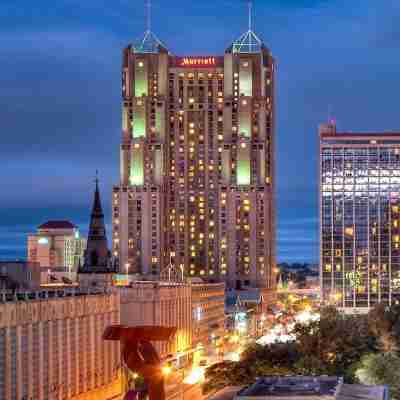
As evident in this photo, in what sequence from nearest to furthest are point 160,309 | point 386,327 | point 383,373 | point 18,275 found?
point 383,373
point 18,275
point 386,327
point 160,309

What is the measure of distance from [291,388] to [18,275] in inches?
2865

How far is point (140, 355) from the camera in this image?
60750 mm

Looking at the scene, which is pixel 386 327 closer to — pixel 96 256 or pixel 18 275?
pixel 18 275

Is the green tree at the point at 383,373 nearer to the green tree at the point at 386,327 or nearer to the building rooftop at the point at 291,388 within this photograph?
the building rooftop at the point at 291,388

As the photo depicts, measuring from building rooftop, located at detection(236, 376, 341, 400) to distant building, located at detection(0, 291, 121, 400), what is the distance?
19212 millimetres

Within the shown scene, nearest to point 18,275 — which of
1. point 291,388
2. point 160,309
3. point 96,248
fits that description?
point 160,309

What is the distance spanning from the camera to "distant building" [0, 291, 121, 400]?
9075 centimetres

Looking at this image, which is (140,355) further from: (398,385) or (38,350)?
(398,385)

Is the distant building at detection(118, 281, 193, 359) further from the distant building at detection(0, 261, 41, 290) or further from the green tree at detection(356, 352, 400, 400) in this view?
the green tree at detection(356, 352, 400, 400)

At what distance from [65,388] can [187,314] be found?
74.8 metres

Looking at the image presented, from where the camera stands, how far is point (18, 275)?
14438cm

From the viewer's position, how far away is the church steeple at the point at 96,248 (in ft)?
616

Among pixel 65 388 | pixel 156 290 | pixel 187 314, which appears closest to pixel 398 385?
pixel 65 388

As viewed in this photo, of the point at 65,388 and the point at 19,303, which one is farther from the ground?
the point at 19,303
